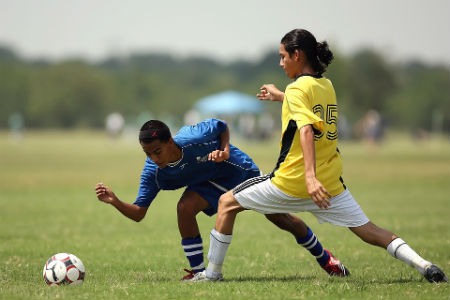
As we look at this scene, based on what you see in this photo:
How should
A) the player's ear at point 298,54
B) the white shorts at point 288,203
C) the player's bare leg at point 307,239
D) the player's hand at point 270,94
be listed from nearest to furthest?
the player's ear at point 298,54, the white shorts at point 288,203, the player's hand at point 270,94, the player's bare leg at point 307,239

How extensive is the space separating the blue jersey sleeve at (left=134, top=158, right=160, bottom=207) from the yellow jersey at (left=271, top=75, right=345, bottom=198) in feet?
5.14

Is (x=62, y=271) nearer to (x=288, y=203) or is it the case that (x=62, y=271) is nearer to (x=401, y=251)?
(x=288, y=203)

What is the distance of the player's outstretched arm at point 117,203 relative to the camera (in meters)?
8.68

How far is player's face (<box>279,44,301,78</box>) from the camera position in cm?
815

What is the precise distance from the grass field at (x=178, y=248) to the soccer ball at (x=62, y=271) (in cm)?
18

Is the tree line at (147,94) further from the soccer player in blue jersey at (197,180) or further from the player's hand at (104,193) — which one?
the player's hand at (104,193)

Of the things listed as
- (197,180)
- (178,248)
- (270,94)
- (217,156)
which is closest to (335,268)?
(197,180)

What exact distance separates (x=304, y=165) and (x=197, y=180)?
67.1 inches

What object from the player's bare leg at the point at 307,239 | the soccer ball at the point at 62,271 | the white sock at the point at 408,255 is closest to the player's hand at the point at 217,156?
the player's bare leg at the point at 307,239

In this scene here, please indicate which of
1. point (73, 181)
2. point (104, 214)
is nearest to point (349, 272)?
point (104, 214)

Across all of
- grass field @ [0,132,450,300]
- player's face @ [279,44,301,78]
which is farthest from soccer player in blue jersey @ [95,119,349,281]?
player's face @ [279,44,301,78]

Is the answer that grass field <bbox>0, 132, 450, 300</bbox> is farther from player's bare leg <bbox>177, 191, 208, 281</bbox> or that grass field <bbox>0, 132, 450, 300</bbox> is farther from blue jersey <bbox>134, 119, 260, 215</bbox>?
blue jersey <bbox>134, 119, 260, 215</bbox>

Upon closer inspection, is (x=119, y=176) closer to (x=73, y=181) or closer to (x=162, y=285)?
(x=73, y=181)

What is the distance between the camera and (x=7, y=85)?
12388cm
